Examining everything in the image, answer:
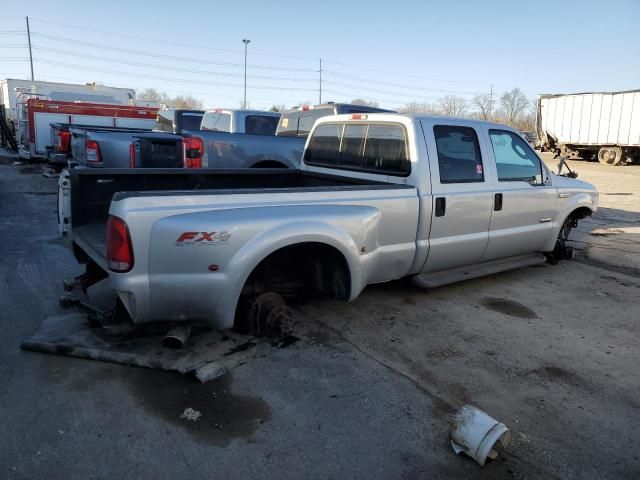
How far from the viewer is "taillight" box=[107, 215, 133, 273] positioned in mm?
3160

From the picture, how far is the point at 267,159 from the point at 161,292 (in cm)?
606

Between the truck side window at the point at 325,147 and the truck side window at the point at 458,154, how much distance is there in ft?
3.88

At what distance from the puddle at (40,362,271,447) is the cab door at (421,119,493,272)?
2.44 meters

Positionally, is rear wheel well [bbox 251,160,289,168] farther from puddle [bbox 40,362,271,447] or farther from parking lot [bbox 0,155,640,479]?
puddle [bbox 40,362,271,447]

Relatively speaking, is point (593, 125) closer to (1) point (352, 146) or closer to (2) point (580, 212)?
(2) point (580, 212)

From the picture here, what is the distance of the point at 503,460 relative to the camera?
276 centimetres

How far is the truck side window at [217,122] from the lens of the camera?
435 inches

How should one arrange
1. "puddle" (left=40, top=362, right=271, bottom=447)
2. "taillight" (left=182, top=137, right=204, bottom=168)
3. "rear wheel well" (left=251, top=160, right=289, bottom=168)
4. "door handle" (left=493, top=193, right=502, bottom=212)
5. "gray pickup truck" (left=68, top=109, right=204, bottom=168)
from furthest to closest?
"rear wheel well" (left=251, top=160, right=289, bottom=168), "taillight" (left=182, top=137, right=204, bottom=168), "gray pickup truck" (left=68, top=109, right=204, bottom=168), "door handle" (left=493, top=193, right=502, bottom=212), "puddle" (left=40, top=362, right=271, bottom=447)

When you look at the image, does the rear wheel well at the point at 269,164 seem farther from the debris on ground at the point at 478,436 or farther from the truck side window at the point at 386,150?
the debris on ground at the point at 478,436

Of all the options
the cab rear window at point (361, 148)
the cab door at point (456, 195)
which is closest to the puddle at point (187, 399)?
the cab door at point (456, 195)

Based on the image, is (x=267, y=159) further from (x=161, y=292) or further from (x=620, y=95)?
(x=620, y=95)

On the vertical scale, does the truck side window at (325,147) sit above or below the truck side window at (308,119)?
below

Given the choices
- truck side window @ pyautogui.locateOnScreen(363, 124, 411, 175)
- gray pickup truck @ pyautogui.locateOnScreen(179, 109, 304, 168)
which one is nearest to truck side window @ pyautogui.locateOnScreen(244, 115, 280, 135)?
gray pickup truck @ pyautogui.locateOnScreen(179, 109, 304, 168)

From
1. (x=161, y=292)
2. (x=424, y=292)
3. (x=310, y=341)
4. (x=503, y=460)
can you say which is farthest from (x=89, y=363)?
(x=424, y=292)
